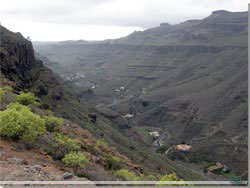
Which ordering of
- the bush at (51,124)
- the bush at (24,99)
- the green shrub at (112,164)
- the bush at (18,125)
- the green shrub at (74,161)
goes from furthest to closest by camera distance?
the bush at (24,99)
the bush at (51,124)
the green shrub at (112,164)
the bush at (18,125)
the green shrub at (74,161)

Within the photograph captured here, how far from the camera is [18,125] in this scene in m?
10.1

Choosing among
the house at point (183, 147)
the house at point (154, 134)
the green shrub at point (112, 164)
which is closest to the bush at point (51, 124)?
the green shrub at point (112, 164)

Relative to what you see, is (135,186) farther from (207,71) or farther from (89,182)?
(207,71)

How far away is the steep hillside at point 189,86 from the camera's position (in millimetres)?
60316

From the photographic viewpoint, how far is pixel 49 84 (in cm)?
3719

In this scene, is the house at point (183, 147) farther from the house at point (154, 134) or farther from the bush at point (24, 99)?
the bush at point (24, 99)

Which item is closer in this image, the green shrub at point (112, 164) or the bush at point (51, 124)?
the green shrub at point (112, 164)

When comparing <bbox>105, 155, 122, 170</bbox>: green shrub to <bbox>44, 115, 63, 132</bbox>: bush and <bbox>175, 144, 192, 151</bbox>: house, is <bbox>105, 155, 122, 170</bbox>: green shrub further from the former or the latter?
<bbox>175, 144, 192, 151</bbox>: house

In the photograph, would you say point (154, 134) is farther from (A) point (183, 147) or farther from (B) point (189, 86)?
(B) point (189, 86)

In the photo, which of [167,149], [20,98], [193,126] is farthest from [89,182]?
[193,126]

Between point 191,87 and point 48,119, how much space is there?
87.2 metres

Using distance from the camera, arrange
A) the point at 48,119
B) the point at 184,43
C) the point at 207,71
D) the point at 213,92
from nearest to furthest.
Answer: the point at 48,119 < the point at 213,92 < the point at 207,71 < the point at 184,43

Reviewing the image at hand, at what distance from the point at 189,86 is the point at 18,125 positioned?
92.6 meters

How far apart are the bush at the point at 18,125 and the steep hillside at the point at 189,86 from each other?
40264 mm
